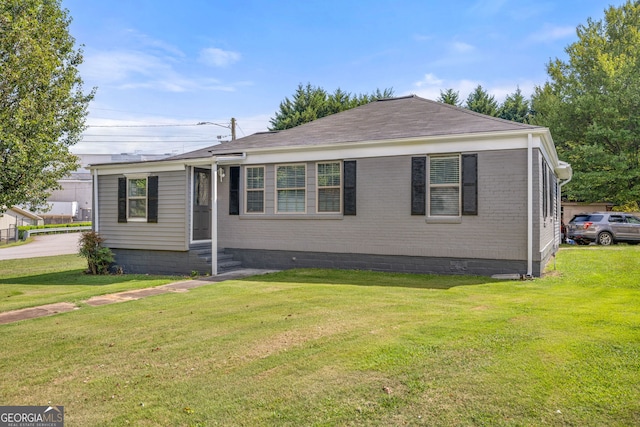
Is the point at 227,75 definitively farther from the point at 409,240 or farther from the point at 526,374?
the point at 526,374

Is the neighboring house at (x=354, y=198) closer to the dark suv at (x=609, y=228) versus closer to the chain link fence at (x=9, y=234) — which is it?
the dark suv at (x=609, y=228)

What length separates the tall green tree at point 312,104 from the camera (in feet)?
110

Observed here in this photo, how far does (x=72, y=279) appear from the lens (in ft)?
40.5

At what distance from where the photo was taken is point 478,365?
4.10 m

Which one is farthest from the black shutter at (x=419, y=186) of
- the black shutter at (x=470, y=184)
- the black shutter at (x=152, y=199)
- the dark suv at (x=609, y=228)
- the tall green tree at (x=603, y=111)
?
the tall green tree at (x=603, y=111)

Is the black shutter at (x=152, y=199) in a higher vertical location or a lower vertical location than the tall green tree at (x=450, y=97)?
lower

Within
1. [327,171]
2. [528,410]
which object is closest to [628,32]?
[327,171]

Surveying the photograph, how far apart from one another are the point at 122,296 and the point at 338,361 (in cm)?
583

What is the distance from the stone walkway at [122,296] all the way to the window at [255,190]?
1.86 metres

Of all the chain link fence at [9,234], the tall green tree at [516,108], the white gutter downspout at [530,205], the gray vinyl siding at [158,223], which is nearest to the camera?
the white gutter downspout at [530,205]

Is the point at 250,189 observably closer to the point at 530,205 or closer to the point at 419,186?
the point at 419,186

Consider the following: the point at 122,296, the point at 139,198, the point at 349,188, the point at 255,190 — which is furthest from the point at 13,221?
the point at 349,188

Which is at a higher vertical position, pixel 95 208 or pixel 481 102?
pixel 481 102

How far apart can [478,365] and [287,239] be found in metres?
8.65
